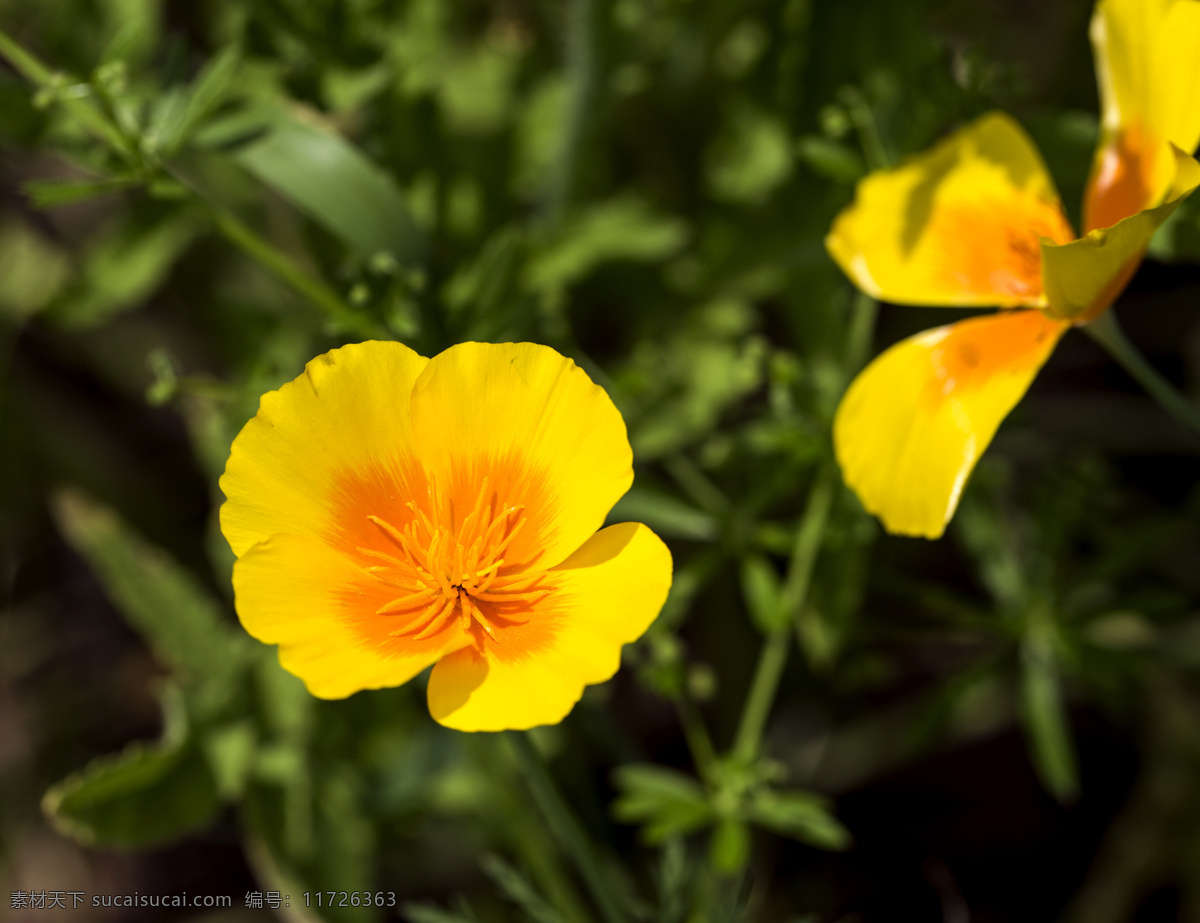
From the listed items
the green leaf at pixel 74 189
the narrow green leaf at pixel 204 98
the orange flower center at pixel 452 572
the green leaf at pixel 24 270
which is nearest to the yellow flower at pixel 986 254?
the orange flower center at pixel 452 572

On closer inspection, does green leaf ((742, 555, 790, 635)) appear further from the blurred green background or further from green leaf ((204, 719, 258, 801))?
green leaf ((204, 719, 258, 801))

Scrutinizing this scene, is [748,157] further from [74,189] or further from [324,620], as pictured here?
[324,620]

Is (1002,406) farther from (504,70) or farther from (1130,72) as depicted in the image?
(504,70)

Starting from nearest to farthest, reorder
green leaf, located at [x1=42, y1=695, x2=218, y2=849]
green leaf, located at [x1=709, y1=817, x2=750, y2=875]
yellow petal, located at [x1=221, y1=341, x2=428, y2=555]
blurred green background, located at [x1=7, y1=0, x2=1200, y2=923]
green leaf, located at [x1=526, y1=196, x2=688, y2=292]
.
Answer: yellow petal, located at [x1=221, y1=341, x2=428, y2=555]
green leaf, located at [x1=709, y1=817, x2=750, y2=875]
blurred green background, located at [x1=7, y1=0, x2=1200, y2=923]
green leaf, located at [x1=42, y1=695, x2=218, y2=849]
green leaf, located at [x1=526, y1=196, x2=688, y2=292]

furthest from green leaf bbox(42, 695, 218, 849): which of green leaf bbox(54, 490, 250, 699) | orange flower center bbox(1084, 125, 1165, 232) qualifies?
orange flower center bbox(1084, 125, 1165, 232)

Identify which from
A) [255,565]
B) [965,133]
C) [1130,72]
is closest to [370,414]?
[255,565]

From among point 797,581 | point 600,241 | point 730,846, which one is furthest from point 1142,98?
point 730,846
